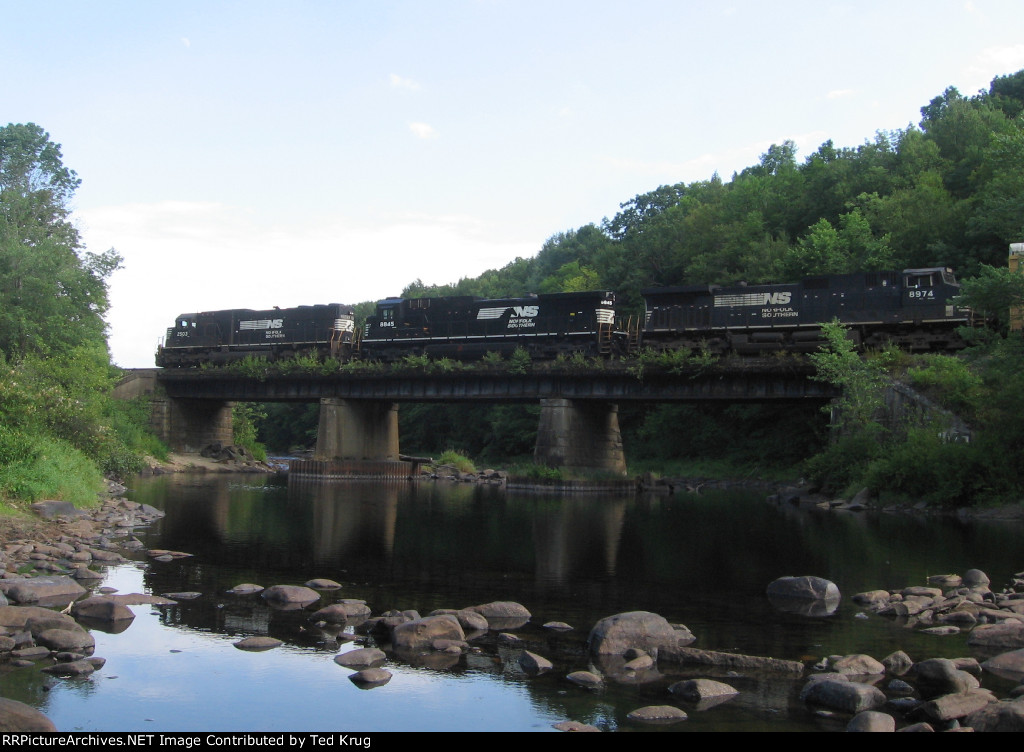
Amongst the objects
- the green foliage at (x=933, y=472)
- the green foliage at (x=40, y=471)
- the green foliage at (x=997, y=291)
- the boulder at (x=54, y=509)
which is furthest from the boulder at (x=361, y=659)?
the green foliage at (x=933, y=472)

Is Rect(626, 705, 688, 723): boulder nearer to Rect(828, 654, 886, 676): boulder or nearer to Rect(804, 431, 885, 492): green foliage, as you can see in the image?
Rect(828, 654, 886, 676): boulder

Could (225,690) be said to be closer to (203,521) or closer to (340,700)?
(340,700)

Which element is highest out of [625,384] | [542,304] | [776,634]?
[542,304]

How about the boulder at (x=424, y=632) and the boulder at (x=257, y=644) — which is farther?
the boulder at (x=424, y=632)

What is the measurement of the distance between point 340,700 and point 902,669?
7.86 meters

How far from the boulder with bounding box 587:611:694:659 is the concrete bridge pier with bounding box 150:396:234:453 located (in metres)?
61.5

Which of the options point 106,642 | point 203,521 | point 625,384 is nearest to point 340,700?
point 106,642

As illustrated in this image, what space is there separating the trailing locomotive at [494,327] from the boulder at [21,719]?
4394 centimetres

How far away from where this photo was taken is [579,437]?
176 feet

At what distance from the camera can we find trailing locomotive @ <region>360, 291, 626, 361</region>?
5344 cm

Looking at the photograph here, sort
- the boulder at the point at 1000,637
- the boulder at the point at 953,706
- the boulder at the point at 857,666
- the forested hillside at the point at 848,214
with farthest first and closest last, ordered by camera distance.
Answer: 1. the forested hillside at the point at 848,214
2. the boulder at the point at 1000,637
3. the boulder at the point at 857,666
4. the boulder at the point at 953,706

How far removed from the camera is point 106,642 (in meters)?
13.9

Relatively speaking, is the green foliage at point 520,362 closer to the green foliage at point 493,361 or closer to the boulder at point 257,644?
the green foliage at point 493,361

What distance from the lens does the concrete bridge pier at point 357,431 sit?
6241 centimetres
